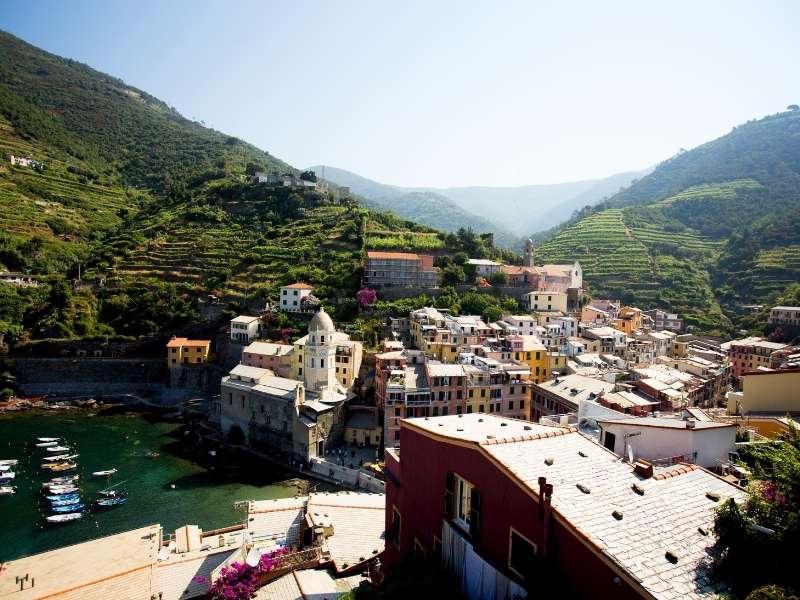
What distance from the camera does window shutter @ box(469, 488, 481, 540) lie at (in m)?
8.38

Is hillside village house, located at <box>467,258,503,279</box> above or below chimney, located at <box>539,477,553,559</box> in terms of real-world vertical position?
above

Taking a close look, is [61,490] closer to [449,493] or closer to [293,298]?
[293,298]

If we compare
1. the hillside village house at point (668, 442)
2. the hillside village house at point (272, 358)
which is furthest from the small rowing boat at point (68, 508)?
the hillside village house at point (668, 442)

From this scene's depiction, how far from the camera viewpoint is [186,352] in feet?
161

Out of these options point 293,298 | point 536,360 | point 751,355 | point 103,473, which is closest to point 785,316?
point 751,355

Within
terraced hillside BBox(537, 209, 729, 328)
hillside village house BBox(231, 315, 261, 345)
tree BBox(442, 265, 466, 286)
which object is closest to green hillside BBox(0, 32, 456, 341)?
hillside village house BBox(231, 315, 261, 345)

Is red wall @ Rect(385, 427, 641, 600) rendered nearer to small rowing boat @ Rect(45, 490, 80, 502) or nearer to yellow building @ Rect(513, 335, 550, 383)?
small rowing boat @ Rect(45, 490, 80, 502)

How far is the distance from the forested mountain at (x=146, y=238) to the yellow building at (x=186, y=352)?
6084 millimetres

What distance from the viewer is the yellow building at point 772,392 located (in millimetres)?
20328

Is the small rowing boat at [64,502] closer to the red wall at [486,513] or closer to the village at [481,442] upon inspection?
the village at [481,442]

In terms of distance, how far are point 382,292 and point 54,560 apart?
A: 35741mm

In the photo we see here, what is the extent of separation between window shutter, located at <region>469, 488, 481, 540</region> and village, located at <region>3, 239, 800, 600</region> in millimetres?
34

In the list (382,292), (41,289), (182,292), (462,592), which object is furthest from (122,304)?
(462,592)

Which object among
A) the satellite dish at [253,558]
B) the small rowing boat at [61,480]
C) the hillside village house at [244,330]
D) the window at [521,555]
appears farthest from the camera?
the hillside village house at [244,330]
